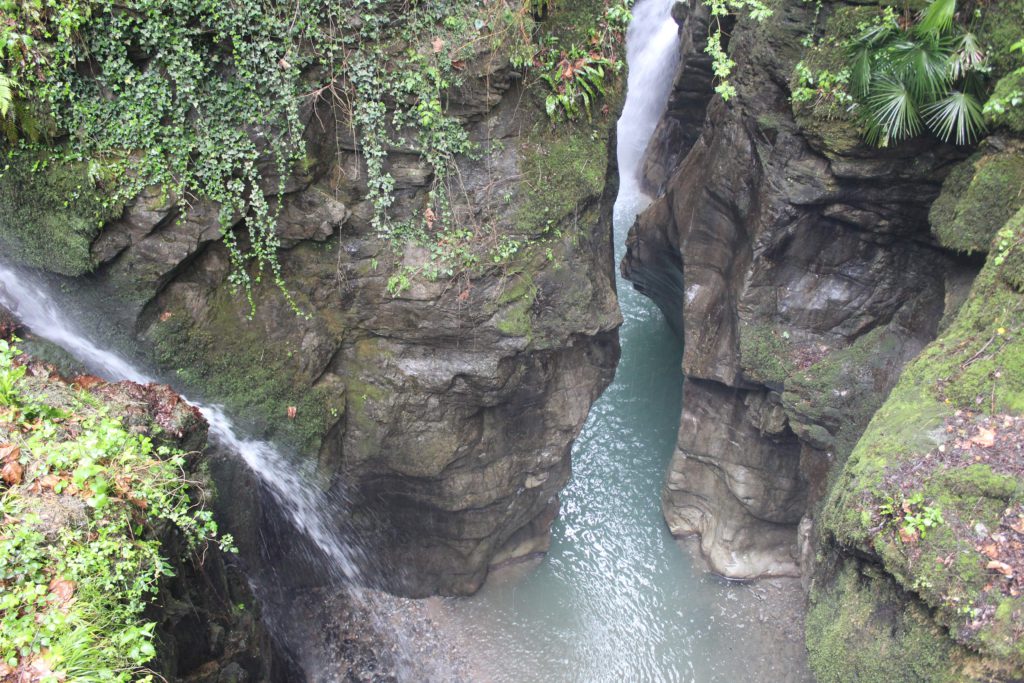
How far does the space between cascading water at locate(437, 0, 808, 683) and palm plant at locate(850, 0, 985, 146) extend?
7.33 m

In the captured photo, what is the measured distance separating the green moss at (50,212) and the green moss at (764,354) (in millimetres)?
8292

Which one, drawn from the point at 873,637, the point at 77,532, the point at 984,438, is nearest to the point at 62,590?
the point at 77,532

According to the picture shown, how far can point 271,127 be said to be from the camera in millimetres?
7008

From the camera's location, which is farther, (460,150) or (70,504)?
(460,150)

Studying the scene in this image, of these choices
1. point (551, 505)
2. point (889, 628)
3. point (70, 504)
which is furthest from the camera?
point (551, 505)

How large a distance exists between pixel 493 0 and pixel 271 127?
9.58 feet

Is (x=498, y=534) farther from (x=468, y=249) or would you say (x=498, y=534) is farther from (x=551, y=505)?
(x=468, y=249)

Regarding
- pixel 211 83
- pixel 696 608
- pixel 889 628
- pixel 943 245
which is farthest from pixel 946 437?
pixel 211 83

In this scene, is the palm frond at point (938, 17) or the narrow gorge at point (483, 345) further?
the palm frond at point (938, 17)

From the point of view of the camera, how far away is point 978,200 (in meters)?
6.92

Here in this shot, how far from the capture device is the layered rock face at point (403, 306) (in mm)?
7367

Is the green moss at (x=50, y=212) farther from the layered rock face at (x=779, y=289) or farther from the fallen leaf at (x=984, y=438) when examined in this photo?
the fallen leaf at (x=984, y=438)

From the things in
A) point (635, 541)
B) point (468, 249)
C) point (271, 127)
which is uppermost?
point (271, 127)

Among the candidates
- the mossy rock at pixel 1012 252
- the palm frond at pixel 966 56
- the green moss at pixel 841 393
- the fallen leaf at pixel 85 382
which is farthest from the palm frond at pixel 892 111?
the fallen leaf at pixel 85 382
